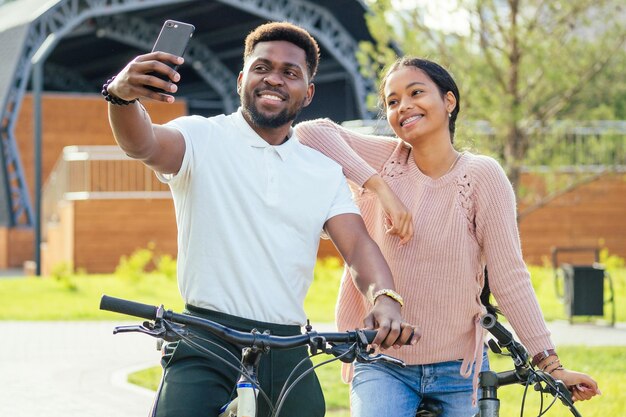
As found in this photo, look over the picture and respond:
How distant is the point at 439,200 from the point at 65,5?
29136 mm

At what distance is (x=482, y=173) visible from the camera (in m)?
4.29

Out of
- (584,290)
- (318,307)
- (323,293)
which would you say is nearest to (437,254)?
(584,290)

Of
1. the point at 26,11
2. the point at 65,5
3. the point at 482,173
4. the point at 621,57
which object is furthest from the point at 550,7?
the point at 26,11

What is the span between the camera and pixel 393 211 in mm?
4180

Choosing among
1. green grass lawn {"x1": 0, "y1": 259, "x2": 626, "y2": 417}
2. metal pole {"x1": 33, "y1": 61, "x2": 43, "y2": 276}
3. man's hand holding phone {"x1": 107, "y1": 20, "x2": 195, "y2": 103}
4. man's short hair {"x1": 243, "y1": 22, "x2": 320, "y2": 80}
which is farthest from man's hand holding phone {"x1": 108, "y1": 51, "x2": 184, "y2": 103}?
metal pole {"x1": 33, "y1": 61, "x2": 43, "y2": 276}

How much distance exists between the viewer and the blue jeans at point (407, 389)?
412 cm

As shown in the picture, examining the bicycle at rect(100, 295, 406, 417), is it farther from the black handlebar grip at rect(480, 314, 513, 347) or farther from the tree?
the tree

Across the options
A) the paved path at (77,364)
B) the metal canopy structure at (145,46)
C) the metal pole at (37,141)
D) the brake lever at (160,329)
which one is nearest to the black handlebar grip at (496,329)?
the brake lever at (160,329)

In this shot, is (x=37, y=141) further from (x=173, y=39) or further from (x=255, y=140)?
(x=173, y=39)

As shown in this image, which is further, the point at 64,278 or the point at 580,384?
the point at 64,278

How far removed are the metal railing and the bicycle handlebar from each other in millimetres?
21096

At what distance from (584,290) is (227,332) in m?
11.5

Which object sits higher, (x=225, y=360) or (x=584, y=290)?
(x=225, y=360)

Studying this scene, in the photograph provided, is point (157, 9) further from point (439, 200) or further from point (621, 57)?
point (439, 200)
